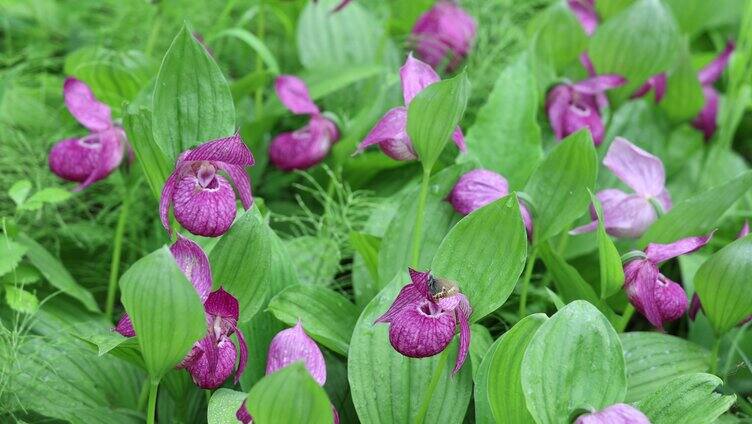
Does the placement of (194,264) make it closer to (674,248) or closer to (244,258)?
(244,258)

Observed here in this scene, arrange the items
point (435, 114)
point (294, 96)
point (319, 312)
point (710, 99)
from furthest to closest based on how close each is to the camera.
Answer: point (710, 99) → point (294, 96) → point (319, 312) → point (435, 114)

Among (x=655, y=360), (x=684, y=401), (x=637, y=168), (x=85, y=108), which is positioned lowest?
(x=655, y=360)

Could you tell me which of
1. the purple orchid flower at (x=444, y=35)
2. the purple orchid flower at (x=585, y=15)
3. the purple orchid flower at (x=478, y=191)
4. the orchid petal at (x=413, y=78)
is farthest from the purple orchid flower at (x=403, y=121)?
the purple orchid flower at (x=585, y=15)

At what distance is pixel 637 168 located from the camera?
1306 millimetres

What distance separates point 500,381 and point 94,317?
67 cm

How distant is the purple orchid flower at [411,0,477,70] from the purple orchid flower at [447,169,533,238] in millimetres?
735

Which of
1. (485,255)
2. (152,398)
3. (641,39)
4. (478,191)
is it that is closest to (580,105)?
(641,39)

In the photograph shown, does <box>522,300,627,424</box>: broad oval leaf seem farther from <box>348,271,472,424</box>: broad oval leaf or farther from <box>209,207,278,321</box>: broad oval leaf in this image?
<box>209,207,278,321</box>: broad oval leaf

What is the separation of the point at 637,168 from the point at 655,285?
0.23m

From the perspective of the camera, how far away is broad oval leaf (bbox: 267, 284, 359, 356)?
117cm

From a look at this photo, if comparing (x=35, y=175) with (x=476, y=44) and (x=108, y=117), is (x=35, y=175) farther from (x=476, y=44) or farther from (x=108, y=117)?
(x=476, y=44)

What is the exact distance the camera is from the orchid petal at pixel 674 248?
3.69 feet

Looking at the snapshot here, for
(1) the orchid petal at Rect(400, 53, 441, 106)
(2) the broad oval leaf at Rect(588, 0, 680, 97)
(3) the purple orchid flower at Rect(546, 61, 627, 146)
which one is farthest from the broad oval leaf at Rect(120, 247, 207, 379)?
(2) the broad oval leaf at Rect(588, 0, 680, 97)

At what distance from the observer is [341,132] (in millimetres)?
1647
